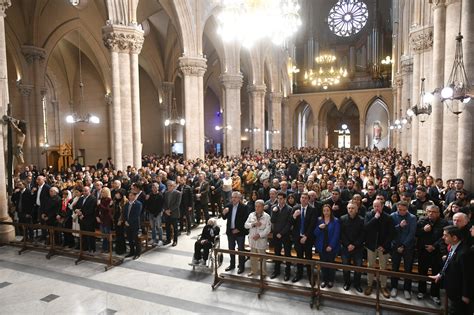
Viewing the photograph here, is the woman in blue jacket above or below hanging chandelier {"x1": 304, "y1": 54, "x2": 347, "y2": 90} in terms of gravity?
below

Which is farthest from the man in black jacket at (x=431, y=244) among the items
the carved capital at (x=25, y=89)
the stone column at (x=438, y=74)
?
the carved capital at (x=25, y=89)

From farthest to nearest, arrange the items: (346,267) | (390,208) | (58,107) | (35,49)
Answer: (58,107)
(35,49)
(390,208)
(346,267)

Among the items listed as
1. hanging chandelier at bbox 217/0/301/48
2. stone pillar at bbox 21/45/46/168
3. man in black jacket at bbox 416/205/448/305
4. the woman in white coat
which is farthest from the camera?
stone pillar at bbox 21/45/46/168

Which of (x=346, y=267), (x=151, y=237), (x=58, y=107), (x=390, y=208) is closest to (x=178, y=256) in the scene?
(x=151, y=237)

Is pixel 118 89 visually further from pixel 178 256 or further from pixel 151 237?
pixel 178 256

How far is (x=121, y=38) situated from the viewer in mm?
13828

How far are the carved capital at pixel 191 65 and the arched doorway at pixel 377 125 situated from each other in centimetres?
3309

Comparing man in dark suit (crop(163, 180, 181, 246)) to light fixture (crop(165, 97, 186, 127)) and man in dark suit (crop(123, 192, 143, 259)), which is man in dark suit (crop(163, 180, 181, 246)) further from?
light fixture (crop(165, 97, 186, 127))

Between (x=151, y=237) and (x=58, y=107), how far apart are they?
2324cm

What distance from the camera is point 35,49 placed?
20594 millimetres

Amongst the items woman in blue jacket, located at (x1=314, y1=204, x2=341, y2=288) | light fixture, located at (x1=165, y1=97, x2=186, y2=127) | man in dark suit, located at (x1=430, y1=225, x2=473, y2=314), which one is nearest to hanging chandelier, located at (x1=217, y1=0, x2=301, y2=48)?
woman in blue jacket, located at (x1=314, y1=204, x2=341, y2=288)

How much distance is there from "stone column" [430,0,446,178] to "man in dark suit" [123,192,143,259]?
389 inches

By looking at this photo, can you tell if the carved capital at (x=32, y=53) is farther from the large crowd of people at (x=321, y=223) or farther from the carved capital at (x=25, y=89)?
the large crowd of people at (x=321, y=223)

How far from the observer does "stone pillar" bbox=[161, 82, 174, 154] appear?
31341mm
